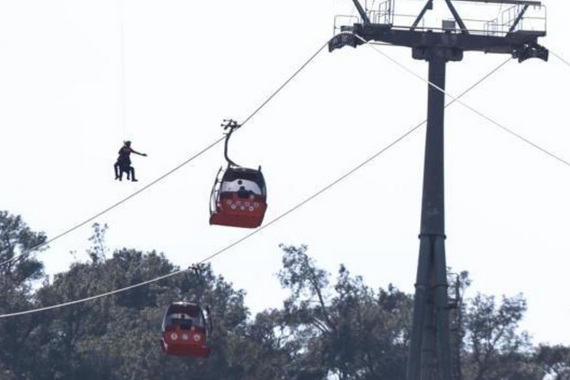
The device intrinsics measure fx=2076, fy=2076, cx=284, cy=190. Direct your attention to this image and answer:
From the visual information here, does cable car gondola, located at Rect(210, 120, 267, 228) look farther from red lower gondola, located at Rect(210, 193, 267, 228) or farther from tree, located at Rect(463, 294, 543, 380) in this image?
tree, located at Rect(463, 294, 543, 380)

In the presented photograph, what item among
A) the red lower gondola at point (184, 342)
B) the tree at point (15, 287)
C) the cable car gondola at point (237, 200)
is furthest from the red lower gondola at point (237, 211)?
the tree at point (15, 287)

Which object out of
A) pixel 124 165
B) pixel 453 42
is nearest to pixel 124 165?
pixel 124 165

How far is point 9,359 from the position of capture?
11194 centimetres

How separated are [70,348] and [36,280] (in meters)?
14.8

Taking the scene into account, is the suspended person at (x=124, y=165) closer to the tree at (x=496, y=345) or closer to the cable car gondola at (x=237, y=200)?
the cable car gondola at (x=237, y=200)

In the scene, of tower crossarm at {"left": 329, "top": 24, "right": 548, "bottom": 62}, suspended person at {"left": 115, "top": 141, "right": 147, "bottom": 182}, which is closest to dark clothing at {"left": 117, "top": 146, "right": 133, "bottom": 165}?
suspended person at {"left": 115, "top": 141, "right": 147, "bottom": 182}

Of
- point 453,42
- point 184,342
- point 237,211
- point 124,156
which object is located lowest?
point 184,342

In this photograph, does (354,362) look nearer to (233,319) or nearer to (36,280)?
(233,319)

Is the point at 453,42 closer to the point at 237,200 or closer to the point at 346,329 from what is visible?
the point at 237,200

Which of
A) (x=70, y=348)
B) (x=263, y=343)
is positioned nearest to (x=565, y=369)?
(x=263, y=343)

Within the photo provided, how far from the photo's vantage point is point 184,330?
6412cm

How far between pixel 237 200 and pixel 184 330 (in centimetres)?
1353

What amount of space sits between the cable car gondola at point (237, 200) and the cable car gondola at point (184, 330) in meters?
12.1

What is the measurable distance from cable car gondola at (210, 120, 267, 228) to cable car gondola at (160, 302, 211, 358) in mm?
12059
